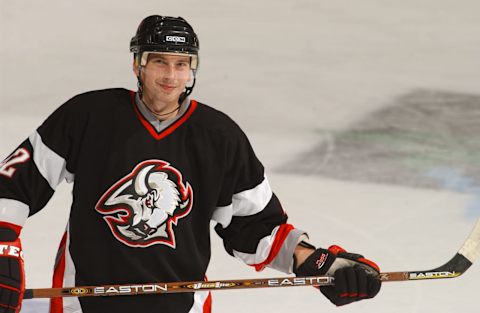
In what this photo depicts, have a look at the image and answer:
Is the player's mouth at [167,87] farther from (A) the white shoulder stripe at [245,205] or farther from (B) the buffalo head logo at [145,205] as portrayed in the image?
(A) the white shoulder stripe at [245,205]

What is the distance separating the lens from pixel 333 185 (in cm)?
433

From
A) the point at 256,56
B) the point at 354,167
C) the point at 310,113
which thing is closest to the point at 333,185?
the point at 354,167

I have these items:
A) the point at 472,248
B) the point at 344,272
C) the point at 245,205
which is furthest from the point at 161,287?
the point at 472,248

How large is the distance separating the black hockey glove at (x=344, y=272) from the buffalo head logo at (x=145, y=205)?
383 millimetres

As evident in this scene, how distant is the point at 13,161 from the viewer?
246 centimetres

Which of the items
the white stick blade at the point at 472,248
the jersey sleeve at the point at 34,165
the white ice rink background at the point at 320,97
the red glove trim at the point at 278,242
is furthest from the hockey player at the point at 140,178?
the white ice rink background at the point at 320,97

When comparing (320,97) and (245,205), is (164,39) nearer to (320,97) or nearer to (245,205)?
(245,205)

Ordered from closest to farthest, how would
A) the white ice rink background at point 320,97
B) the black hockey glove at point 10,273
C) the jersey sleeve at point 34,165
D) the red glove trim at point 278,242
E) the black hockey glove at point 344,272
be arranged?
the black hockey glove at point 10,273, the jersey sleeve at point 34,165, the black hockey glove at point 344,272, the red glove trim at point 278,242, the white ice rink background at point 320,97

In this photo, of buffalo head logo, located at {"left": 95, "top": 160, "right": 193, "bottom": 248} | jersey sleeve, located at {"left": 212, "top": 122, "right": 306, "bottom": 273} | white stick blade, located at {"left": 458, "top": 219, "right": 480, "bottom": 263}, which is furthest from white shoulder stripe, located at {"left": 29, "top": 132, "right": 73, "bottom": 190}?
→ white stick blade, located at {"left": 458, "top": 219, "right": 480, "bottom": 263}

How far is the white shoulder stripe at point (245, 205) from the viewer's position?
2.64 m

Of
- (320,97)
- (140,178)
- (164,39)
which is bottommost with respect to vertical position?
(320,97)

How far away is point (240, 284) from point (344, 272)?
264 mm

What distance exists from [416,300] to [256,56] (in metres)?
2.20

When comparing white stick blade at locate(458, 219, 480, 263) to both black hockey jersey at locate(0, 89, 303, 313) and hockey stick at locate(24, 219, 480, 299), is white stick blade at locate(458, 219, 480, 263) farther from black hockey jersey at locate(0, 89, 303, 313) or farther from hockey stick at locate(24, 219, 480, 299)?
black hockey jersey at locate(0, 89, 303, 313)
